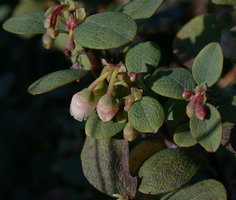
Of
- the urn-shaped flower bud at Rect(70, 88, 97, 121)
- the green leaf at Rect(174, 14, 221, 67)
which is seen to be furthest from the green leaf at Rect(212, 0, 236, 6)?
the urn-shaped flower bud at Rect(70, 88, 97, 121)

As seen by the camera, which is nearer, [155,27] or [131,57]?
[131,57]

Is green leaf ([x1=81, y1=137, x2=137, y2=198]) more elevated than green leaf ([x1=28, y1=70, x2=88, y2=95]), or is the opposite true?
green leaf ([x1=28, y1=70, x2=88, y2=95])

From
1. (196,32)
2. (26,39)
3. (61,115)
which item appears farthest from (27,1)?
(196,32)

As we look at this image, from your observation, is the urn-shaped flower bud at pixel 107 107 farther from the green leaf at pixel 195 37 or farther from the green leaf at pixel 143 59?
the green leaf at pixel 195 37

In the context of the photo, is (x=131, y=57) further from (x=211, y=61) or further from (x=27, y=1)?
(x=27, y=1)

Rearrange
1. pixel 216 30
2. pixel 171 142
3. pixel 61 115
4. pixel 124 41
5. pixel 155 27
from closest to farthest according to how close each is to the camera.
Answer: pixel 124 41
pixel 171 142
pixel 216 30
pixel 155 27
pixel 61 115

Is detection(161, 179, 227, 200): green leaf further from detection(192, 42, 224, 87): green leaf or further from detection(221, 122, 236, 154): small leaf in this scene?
detection(192, 42, 224, 87): green leaf
